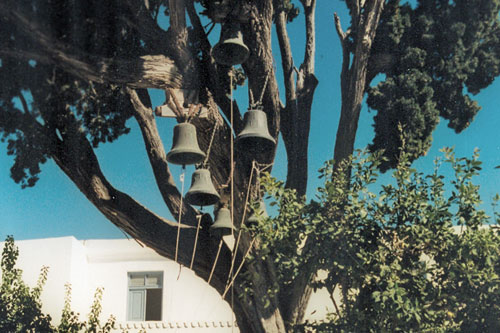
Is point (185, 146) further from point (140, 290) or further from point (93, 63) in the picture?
point (140, 290)

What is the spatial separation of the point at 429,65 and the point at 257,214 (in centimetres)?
293

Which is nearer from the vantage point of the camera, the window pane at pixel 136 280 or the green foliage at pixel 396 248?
the green foliage at pixel 396 248

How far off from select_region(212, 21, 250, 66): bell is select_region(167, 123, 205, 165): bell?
2.69ft

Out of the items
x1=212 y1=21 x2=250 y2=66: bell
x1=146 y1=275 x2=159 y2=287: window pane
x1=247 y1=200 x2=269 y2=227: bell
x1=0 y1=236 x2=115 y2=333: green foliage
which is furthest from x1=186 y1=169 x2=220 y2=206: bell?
x1=146 y1=275 x2=159 y2=287: window pane

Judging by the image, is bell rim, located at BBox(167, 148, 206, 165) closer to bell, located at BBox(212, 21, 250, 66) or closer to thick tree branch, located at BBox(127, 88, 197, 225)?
bell, located at BBox(212, 21, 250, 66)

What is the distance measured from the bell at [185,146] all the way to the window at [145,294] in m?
6.83

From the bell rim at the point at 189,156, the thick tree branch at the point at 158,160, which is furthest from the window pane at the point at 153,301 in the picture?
→ the bell rim at the point at 189,156

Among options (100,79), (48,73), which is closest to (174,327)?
(48,73)

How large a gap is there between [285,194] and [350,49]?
2621 mm

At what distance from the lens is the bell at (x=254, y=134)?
653cm

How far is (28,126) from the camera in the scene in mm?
7094

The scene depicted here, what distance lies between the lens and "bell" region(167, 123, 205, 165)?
20.8 feet

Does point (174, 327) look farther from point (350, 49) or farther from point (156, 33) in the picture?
point (156, 33)

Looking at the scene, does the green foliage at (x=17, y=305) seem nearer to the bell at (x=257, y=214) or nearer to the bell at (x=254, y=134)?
the bell at (x=257, y=214)
